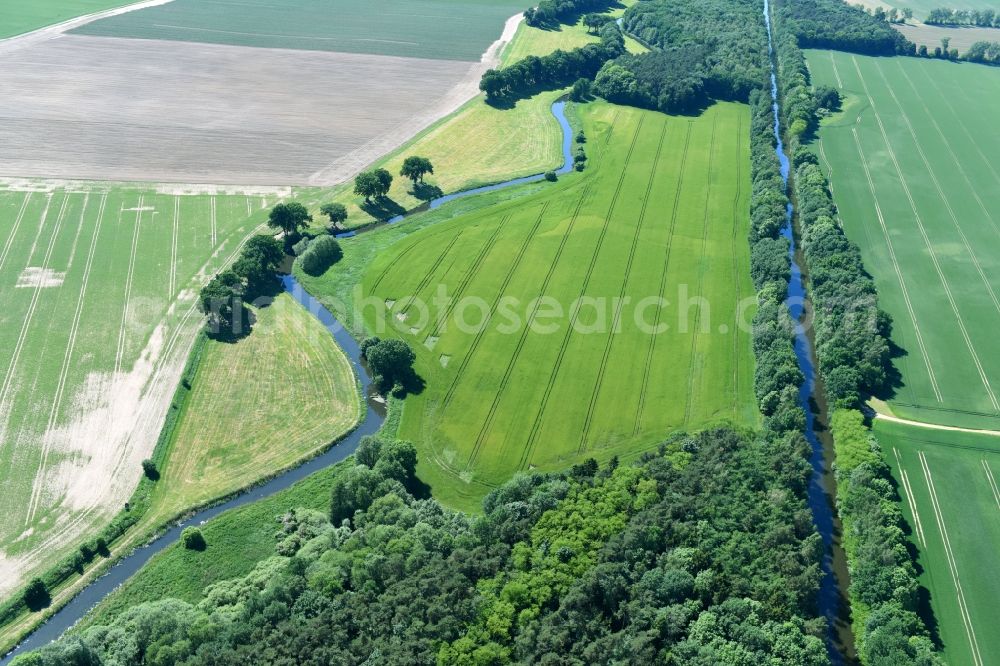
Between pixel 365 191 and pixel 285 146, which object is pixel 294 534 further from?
pixel 285 146

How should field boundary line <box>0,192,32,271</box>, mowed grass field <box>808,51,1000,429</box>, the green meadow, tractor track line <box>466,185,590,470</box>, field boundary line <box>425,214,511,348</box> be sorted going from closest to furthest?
tractor track line <box>466,185,590,470</box>
the green meadow
mowed grass field <box>808,51,1000,429</box>
field boundary line <box>425,214,511,348</box>
field boundary line <box>0,192,32,271</box>

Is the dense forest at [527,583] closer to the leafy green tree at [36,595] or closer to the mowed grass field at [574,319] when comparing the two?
the leafy green tree at [36,595]

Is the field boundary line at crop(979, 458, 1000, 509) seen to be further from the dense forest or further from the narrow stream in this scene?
the dense forest

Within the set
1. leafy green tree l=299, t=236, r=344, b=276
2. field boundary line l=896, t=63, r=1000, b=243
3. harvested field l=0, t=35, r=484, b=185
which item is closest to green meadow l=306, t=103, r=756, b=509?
leafy green tree l=299, t=236, r=344, b=276

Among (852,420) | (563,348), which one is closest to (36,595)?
(563,348)

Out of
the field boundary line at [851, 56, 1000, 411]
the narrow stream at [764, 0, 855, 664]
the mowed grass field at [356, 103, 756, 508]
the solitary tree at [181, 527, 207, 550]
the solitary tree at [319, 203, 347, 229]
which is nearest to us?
the narrow stream at [764, 0, 855, 664]

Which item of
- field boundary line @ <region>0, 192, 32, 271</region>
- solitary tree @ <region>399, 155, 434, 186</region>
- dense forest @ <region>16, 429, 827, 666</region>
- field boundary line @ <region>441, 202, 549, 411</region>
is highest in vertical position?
solitary tree @ <region>399, 155, 434, 186</region>

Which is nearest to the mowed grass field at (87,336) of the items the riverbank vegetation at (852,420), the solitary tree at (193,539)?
the solitary tree at (193,539)
